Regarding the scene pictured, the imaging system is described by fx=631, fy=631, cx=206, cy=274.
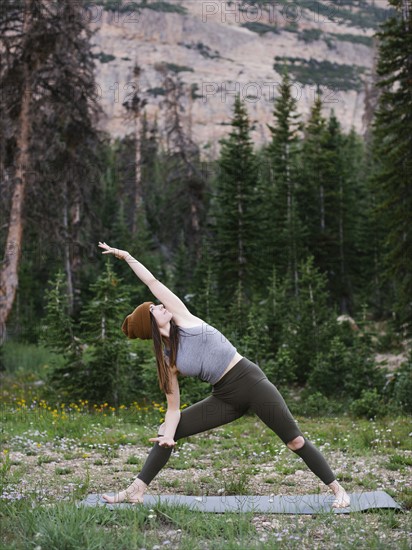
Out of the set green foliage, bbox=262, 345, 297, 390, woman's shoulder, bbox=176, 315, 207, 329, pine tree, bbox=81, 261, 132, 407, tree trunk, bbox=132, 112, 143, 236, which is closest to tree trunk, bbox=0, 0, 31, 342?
pine tree, bbox=81, 261, 132, 407

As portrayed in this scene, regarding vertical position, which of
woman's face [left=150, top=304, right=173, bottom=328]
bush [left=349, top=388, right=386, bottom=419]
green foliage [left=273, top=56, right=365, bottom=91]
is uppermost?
green foliage [left=273, top=56, right=365, bottom=91]

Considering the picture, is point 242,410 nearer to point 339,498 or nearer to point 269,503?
point 269,503

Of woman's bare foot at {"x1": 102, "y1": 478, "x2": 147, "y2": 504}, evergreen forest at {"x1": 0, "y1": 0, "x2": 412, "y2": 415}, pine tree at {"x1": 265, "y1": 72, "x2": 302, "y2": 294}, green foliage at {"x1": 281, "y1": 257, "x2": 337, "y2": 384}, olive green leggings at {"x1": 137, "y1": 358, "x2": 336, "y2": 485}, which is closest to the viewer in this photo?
olive green leggings at {"x1": 137, "y1": 358, "x2": 336, "y2": 485}

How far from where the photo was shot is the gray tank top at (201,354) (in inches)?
203

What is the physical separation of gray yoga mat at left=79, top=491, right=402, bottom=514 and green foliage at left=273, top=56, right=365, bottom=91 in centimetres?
15884

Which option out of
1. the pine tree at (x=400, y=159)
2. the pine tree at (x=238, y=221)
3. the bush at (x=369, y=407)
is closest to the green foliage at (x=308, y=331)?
the pine tree at (x=400, y=159)

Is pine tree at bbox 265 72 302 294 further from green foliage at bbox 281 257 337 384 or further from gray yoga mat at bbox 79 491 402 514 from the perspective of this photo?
gray yoga mat at bbox 79 491 402 514

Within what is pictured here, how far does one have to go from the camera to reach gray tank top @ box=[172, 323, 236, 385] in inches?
203

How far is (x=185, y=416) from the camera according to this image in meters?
5.56

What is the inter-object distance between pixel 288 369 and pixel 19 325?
51.1 feet

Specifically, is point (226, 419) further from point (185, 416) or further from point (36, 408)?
point (36, 408)

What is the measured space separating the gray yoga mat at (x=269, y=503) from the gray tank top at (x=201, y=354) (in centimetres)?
115

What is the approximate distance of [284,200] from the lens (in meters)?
32.8

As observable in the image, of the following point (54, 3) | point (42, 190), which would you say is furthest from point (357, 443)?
point (54, 3)
